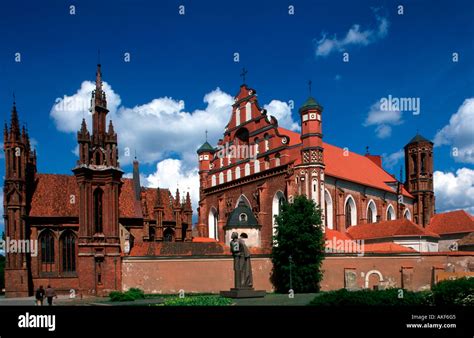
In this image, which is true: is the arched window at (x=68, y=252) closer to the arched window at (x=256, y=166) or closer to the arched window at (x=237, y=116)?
the arched window at (x=256, y=166)

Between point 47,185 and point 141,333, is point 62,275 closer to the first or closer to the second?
point 47,185

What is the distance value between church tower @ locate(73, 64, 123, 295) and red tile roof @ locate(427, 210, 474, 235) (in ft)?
124

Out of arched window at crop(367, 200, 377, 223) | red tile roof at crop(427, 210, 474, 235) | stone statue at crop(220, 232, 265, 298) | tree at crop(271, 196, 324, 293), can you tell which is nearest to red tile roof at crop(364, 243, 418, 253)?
tree at crop(271, 196, 324, 293)

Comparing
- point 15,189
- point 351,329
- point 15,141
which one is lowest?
point 351,329

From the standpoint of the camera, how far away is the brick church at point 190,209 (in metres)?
42.8

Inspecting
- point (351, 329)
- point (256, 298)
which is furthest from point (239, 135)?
point (351, 329)

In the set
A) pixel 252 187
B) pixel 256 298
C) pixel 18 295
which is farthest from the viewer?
pixel 252 187

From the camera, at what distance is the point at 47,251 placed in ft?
159

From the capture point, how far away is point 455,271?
45562mm

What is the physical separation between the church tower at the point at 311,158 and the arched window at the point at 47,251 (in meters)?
22.1

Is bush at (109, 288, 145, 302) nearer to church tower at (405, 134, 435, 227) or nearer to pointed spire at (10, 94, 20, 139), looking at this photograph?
pointed spire at (10, 94, 20, 139)

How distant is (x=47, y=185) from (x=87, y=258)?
1187 cm

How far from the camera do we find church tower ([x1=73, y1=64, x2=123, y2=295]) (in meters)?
41.8

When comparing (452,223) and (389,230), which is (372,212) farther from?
(389,230)
